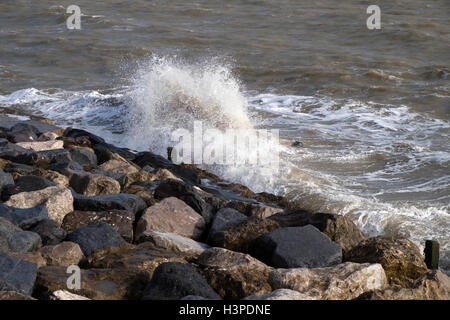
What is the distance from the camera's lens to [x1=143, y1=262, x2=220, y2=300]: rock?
4375 mm

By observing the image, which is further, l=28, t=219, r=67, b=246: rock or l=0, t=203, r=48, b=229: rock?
l=0, t=203, r=48, b=229: rock

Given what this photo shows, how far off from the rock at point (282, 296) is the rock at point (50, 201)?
7.49 feet

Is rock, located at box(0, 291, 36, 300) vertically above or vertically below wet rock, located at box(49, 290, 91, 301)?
above

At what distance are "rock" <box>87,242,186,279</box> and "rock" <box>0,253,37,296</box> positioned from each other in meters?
0.59

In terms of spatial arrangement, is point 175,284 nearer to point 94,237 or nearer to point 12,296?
point 12,296

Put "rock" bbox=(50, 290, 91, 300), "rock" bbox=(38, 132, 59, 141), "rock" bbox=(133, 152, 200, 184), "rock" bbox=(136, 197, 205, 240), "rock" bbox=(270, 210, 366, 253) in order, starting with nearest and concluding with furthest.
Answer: "rock" bbox=(50, 290, 91, 300) → "rock" bbox=(270, 210, 366, 253) → "rock" bbox=(136, 197, 205, 240) → "rock" bbox=(133, 152, 200, 184) → "rock" bbox=(38, 132, 59, 141)

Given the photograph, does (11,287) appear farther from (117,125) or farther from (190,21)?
(190,21)

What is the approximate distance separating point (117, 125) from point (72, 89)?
283 cm

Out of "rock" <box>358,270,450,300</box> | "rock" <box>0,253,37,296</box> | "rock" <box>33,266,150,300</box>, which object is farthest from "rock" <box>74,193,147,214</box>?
"rock" <box>358,270,450,300</box>

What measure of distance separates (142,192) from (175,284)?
2.73 meters

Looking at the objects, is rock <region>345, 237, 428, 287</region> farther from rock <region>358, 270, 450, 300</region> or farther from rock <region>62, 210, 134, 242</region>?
rock <region>62, 210, 134, 242</region>

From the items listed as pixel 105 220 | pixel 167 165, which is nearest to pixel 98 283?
pixel 105 220

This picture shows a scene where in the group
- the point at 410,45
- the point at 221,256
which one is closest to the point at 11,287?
the point at 221,256

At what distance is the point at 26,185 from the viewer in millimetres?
6434
